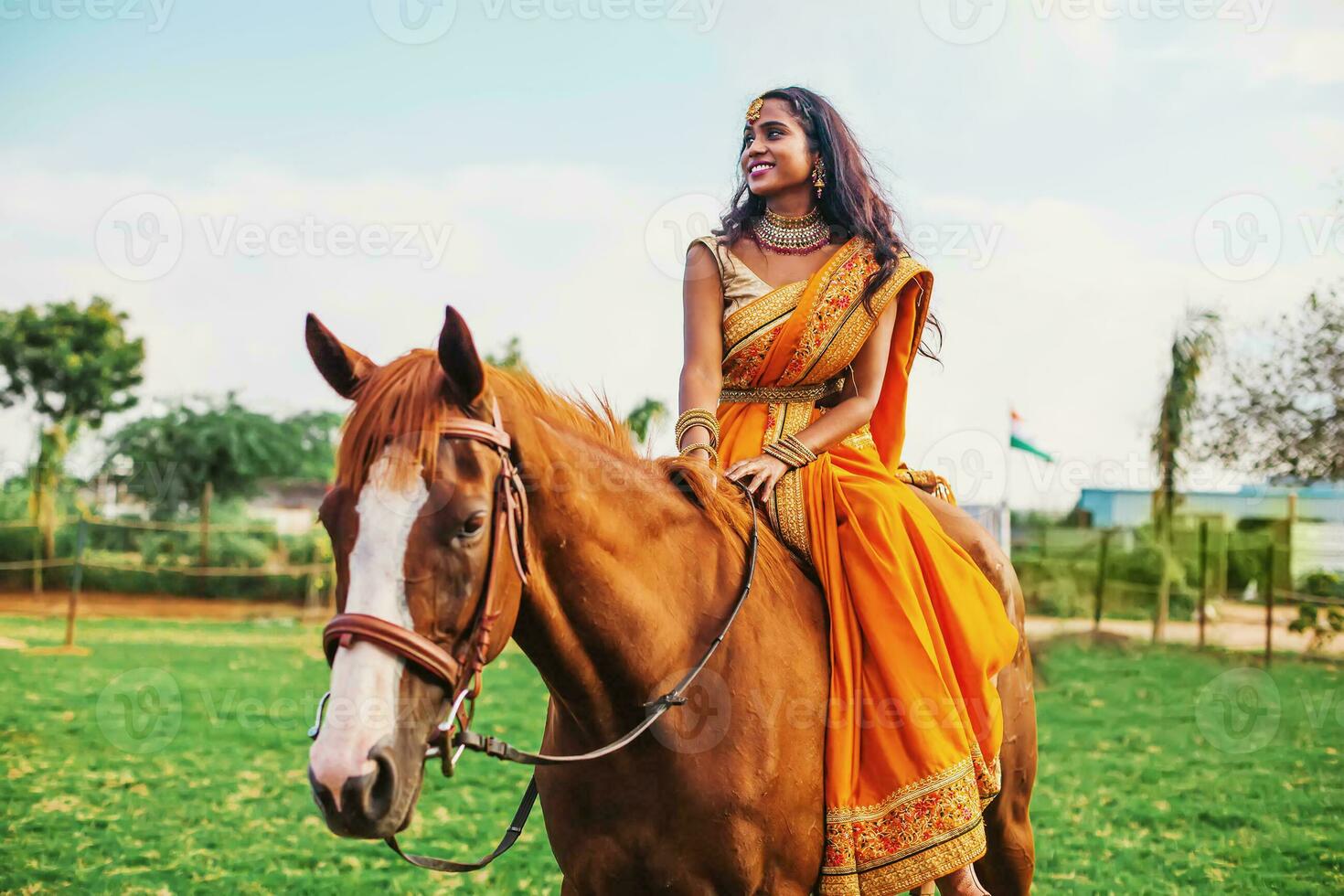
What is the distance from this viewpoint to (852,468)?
10.9 ft

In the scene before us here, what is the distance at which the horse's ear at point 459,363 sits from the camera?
2084 millimetres

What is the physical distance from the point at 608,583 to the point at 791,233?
1.56 m

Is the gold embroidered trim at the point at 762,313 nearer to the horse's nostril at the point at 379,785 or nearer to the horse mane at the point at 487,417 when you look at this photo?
the horse mane at the point at 487,417

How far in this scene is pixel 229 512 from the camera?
31.7 metres

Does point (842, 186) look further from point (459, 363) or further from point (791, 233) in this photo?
point (459, 363)

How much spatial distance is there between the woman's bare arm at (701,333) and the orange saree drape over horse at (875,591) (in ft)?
0.13

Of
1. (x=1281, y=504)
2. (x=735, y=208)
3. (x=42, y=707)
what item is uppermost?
(x=735, y=208)

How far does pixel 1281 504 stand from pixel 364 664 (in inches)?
1170

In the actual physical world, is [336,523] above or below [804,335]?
below

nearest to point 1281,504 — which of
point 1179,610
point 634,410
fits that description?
point 1179,610

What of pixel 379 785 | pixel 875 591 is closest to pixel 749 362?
pixel 875 591

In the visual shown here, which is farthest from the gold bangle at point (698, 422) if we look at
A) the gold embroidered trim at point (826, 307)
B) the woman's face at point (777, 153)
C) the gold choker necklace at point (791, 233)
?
the woman's face at point (777, 153)

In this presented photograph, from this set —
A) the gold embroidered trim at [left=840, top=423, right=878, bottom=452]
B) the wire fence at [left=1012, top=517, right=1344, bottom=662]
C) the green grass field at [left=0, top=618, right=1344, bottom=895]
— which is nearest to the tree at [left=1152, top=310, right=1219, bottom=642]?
the wire fence at [left=1012, top=517, right=1344, bottom=662]

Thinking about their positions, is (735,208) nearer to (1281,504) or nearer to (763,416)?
(763,416)
